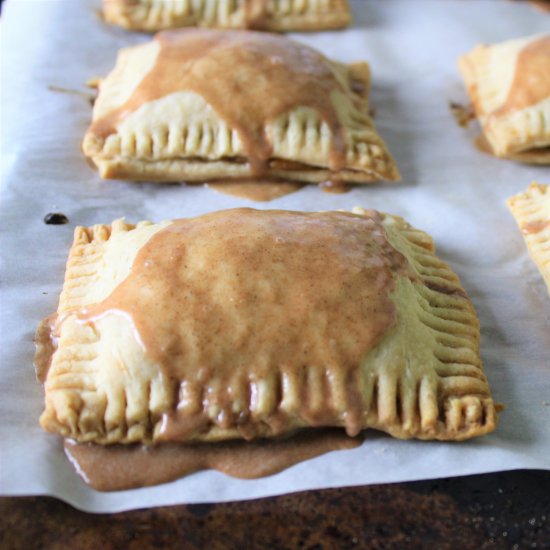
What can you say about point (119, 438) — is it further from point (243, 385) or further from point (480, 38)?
point (480, 38)

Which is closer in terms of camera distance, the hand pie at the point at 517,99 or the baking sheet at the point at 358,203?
the baking sheet at the point at 358,203

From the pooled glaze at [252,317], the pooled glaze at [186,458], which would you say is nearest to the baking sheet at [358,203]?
the pooled glaze at [186,458]

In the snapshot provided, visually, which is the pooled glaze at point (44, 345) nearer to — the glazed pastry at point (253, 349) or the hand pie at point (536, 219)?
the glazed pastry at point (253, 349)

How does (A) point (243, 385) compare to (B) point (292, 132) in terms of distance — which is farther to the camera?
(B) point (292, 132)

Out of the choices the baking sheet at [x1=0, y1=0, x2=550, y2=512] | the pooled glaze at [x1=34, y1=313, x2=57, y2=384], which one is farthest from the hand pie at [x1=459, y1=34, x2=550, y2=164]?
the pooled glaze at [x1=34, y1=313, x2=57, y2=384]

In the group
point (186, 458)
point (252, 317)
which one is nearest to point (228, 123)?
point (252, 317)

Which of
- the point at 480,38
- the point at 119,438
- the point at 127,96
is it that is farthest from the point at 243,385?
the point at 480,38
